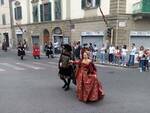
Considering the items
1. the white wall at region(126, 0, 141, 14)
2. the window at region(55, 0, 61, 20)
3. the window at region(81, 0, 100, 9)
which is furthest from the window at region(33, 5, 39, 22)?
the white wall at region(126, 0, 141, 14)

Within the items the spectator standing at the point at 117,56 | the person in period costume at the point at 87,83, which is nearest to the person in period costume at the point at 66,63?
the person in period costume at the point at 87,83

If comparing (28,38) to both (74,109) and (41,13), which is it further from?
(74,109)

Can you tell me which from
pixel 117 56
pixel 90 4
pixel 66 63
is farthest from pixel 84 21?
pixel 66 63

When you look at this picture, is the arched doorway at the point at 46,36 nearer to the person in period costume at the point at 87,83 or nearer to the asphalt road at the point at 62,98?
the asphalt road at the point at 62,98

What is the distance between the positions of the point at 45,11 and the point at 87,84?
26025 millimetres

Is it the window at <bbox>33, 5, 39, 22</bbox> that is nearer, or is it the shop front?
the shop front

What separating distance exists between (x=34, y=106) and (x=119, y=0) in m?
16.3

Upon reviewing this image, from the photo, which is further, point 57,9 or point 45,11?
point 45,11

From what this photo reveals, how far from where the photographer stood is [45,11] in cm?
3319

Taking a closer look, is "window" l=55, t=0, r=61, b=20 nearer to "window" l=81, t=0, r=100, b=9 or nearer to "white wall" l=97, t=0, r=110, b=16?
"window" l=81, t=0, r=100, b=9

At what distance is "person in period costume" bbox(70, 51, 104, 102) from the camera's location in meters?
8.16

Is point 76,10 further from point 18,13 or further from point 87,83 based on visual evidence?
point 87,83

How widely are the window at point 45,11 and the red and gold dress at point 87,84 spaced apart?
24829 millimetres

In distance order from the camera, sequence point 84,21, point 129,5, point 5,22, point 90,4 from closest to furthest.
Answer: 1. point 129,5
2. point 90,4
3. point 84,21
4. point 5,22
